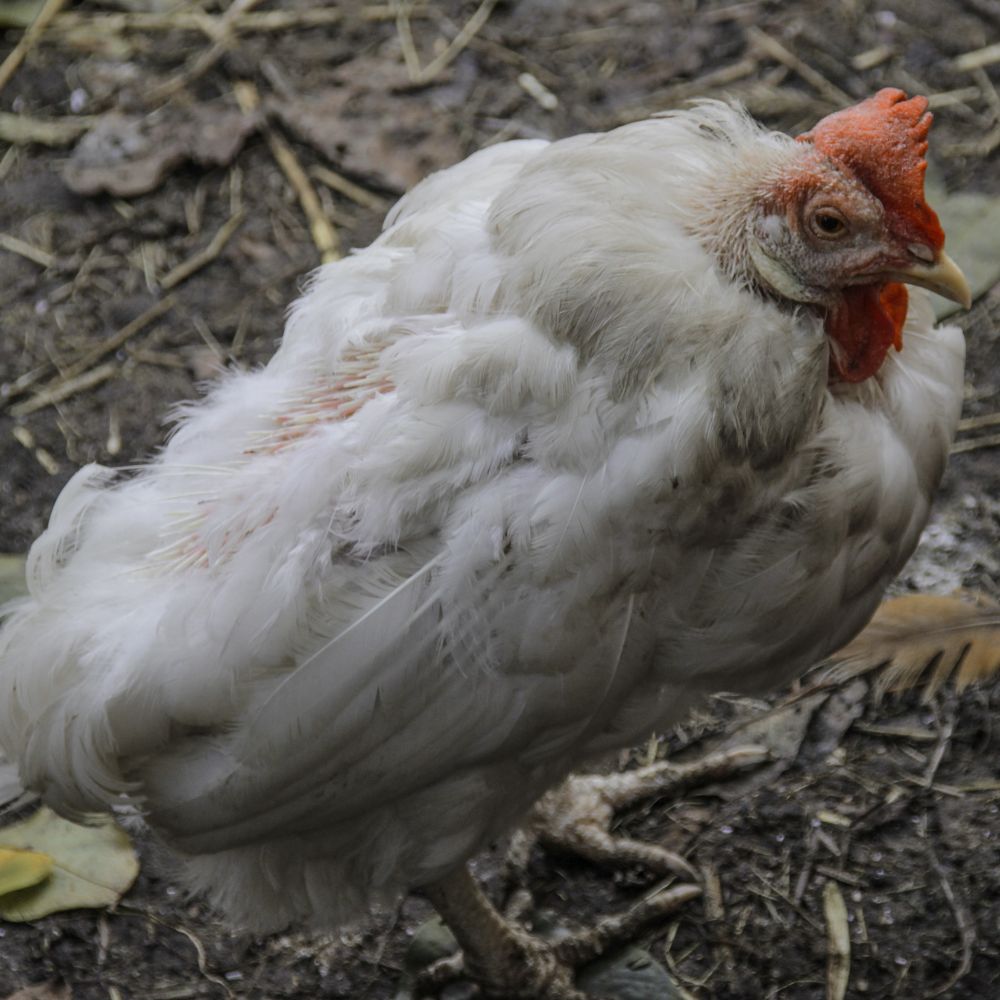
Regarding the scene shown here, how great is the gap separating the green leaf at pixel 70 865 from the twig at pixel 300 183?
5.42 ft

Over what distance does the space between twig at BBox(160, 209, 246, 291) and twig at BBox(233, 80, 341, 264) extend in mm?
185

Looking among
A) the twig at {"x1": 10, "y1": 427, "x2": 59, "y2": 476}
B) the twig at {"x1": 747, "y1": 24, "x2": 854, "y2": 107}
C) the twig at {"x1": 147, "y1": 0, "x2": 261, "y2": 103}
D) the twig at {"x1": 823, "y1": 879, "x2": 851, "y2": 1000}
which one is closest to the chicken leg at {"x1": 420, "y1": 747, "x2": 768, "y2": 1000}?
the twig at {"x1": 823, "y1": 879, "x2": 851, "y2": 1000}

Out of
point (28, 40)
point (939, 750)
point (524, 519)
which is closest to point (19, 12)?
point (28, 40)

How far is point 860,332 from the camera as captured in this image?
2203 millimetres

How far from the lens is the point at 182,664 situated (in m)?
2.14

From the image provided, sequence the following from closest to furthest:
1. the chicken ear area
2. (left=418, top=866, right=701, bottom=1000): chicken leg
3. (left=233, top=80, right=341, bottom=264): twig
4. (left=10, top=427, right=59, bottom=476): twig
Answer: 1. the chicken ear area
2. (left=418, top=866, right=701, bottom=1000): chicken leg
3. (left=10, top=427, right=59, bottom=476): twig
4. (left=233, top=80, right=341, bottom=264): twig

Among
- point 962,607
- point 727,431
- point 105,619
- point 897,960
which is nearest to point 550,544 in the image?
point 727,431

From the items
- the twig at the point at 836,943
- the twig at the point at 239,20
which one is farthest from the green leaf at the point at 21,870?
the twig at the point at 239,20

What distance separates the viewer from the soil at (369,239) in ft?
9.34

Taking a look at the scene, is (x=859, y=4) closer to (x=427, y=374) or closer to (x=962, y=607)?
(x=962, y=607)

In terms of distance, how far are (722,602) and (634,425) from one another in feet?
1.12

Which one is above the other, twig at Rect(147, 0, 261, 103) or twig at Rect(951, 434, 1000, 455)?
twig at Rect(147, 0, 261, 103)

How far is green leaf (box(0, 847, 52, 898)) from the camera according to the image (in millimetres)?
2852

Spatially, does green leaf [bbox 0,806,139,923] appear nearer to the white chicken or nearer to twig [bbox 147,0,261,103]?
the white chicken
